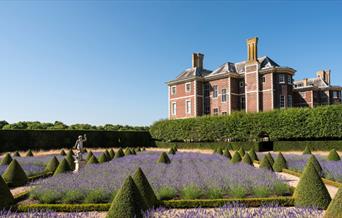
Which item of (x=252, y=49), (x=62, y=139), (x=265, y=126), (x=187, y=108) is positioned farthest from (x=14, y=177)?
(x=252, y=49)

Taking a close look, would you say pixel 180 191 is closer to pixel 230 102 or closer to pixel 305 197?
pixel 305 197

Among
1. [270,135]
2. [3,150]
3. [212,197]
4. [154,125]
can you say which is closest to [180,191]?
[212,197]

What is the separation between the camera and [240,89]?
43906 mm

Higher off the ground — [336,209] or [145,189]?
[336,209]

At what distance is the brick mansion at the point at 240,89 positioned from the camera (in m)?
40.1

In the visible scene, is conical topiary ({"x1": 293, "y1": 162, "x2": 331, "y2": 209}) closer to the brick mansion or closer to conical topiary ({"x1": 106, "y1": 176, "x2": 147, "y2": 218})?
conical topiary ({"x1": 106, "y1": 176, "x2": 147, "y2": 218})

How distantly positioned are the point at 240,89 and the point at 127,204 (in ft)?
133

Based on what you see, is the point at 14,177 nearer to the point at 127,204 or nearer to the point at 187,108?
the point at 127,204

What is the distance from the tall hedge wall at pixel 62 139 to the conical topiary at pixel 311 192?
27.8 m

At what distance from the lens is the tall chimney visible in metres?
41.2

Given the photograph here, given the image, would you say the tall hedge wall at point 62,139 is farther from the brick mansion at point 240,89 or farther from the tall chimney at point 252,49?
the tall chimney at point 252,49

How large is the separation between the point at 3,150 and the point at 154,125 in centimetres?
1783

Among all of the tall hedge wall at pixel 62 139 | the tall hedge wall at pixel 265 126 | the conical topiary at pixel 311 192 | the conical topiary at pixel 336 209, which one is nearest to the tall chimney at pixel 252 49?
the tall hedge wall at pixel 265 126

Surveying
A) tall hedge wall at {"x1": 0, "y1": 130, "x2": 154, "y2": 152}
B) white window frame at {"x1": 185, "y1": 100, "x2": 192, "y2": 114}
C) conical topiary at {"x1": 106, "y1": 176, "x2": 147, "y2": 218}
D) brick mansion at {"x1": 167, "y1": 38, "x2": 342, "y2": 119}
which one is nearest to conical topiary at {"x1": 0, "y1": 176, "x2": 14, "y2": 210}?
conical topiary at {"x1": 106, "y1": 176, "x2": 147, "y2": 218}
